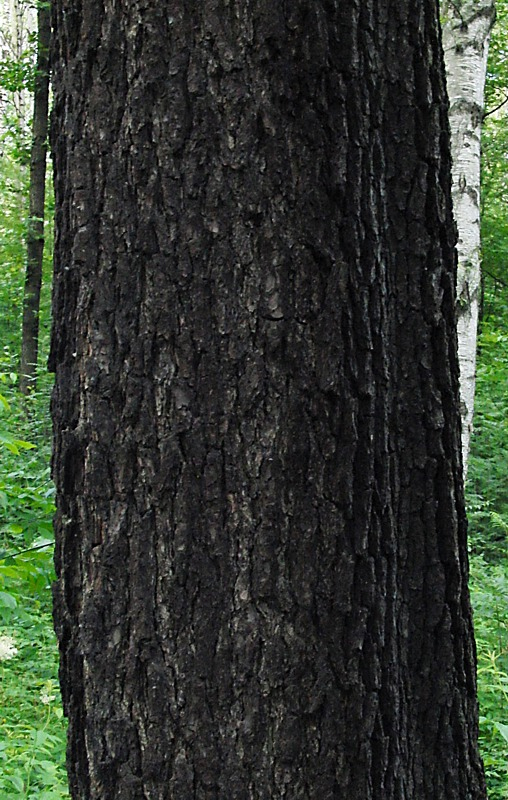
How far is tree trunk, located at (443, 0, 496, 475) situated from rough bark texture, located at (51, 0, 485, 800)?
3.67 meters

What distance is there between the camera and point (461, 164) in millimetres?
5320

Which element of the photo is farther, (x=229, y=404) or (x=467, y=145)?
(x=467, y=145)

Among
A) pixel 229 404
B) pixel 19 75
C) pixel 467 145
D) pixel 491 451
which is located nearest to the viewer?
pixel 229 404

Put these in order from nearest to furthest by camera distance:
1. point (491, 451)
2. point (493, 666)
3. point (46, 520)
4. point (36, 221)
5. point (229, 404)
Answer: point (229, 404) < point (493, 666) < point (46, 520) < point (491, 451) < point (36, 221)

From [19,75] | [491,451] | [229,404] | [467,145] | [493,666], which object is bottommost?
[493,666]

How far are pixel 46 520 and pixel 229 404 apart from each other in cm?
319

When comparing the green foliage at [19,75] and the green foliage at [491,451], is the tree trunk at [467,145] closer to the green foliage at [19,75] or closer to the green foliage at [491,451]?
the green foliage at [491,451]

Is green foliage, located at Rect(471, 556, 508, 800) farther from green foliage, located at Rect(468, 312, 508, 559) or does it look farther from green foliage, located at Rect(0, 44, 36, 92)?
green foliage, located at Rect(0, 44, 36, 92)

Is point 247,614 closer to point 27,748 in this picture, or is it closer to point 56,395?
point 56,395

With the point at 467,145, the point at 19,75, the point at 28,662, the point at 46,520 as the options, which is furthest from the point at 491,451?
the point at 19,75

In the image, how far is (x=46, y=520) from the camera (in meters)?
4.48

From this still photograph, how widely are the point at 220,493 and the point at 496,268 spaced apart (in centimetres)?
1655

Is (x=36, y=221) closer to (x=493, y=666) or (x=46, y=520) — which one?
(x=46, y=520)

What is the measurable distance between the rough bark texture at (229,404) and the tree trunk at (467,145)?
145 inches
